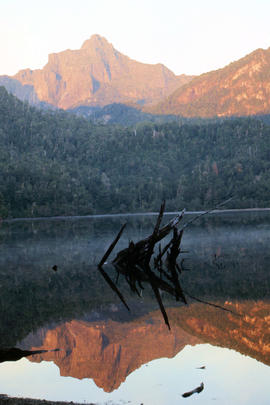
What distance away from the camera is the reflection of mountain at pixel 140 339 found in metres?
10.7

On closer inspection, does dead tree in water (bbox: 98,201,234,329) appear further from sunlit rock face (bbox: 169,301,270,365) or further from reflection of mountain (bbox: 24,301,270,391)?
reflection of mountain (bbox: 24,301,270,391)

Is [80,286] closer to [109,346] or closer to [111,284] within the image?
[111,284]

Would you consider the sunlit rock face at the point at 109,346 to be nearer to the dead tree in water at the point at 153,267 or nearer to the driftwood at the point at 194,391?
the driftwood at the point at 194,391

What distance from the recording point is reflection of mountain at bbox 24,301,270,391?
10703mm

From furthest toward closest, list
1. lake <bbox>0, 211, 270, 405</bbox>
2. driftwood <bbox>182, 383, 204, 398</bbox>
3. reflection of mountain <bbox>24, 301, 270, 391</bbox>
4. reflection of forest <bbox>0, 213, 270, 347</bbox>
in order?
reflection of forest <bbox>0, 213, 270, 347</bbox> → reflection of mountain <bbox>24, 301, 270, 391</bbox> → lake <bbox>0, 211, 270, 405</bbox> → driftwood <bbox>182, 383, 204, 398</bbox>

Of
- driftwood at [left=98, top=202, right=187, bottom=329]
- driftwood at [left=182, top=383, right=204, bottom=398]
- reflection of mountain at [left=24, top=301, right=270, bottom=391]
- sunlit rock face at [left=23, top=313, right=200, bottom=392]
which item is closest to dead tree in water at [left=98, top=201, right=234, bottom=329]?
driftwood at [left=98, top=202, right=187, bottom=329]

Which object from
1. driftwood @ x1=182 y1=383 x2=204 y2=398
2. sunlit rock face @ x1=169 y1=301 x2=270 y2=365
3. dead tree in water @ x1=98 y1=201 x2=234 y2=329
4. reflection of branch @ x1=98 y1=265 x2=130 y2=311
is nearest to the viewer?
driftwood @ x1=182 y1=383 x2=204 y2=398

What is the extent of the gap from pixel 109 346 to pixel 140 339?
0.86 m

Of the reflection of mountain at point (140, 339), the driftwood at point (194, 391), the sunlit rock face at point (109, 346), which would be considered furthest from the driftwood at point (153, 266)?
the driftwood at point (194, 391)

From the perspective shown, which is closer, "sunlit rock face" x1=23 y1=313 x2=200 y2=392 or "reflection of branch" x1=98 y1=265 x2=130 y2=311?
"sunlit rock face" x1=23 y1=313 x2=200 y2=392

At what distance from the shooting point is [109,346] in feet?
40.3

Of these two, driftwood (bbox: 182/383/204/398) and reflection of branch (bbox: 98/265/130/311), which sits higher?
driftwood (bbox: 182/383/204/398)

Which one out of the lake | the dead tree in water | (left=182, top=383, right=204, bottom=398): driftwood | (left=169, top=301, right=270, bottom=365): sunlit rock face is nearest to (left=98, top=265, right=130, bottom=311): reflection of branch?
the dead tree in water

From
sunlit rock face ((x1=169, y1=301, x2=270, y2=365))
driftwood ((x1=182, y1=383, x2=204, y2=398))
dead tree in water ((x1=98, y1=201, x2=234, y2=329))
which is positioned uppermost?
driftwood ((x1=182, y1=383, x2=204, y2=398))
